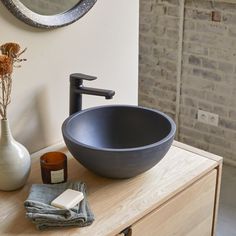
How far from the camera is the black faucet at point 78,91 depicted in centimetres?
147

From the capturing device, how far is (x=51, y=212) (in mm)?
1159

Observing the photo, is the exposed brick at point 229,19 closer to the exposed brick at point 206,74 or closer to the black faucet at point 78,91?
the exposed brick at point 206,74

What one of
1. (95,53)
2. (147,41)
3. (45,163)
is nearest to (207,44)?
(147,41)

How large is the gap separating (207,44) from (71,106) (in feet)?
4.95

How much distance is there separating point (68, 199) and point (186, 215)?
43cm

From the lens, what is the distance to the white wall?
143 cm

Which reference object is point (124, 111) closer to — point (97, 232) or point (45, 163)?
point (45, 163)

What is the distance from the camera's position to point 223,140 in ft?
9.62

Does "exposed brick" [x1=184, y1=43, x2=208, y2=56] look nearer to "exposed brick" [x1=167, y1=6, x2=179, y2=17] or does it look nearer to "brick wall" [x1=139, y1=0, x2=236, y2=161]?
"brick wall" [x1=139, y1=0, x2=236, y2=161]

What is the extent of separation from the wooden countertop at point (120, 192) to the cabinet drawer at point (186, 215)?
0.03 m

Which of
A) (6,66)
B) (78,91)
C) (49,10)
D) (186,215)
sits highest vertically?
(49,10)

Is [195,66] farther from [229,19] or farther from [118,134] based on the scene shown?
[118,134]

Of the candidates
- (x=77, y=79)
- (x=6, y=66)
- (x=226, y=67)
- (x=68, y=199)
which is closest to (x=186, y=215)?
(x=68, y=199)

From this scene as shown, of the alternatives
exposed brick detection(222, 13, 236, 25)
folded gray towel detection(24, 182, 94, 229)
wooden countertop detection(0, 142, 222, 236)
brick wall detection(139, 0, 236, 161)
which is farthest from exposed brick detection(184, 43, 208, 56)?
folded gray towel detection(24, 182, 94, 229)
